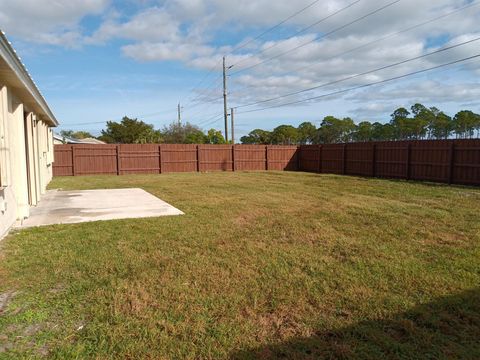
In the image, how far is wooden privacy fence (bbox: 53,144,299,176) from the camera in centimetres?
2031

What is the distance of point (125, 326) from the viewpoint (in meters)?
2.87

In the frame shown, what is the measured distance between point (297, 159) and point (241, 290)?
2312 centimetres

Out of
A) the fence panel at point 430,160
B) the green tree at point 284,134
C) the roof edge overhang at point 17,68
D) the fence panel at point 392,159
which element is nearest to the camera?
the roof edge overhang at point 17,68

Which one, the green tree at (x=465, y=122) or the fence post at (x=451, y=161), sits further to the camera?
the green tree at (x=465, y=122)

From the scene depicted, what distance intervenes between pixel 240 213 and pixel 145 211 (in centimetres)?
208

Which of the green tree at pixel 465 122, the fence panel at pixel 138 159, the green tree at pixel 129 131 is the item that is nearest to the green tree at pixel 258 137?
the green tree at pixel 129 131

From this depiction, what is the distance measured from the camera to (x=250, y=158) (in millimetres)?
24984

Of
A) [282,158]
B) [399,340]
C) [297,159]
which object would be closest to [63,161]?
[282,158]

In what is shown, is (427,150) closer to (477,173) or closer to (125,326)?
(477,173)

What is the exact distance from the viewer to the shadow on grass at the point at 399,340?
254cm

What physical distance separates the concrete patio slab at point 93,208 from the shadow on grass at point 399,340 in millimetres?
5214

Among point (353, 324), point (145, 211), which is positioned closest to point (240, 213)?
point (145, 211)

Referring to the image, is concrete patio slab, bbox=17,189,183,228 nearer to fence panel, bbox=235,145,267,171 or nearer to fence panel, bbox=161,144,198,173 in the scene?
fence panel, bbox=161,144,198,173

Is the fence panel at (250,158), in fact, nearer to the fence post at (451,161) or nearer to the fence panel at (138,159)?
the fence panel at (138,159)
